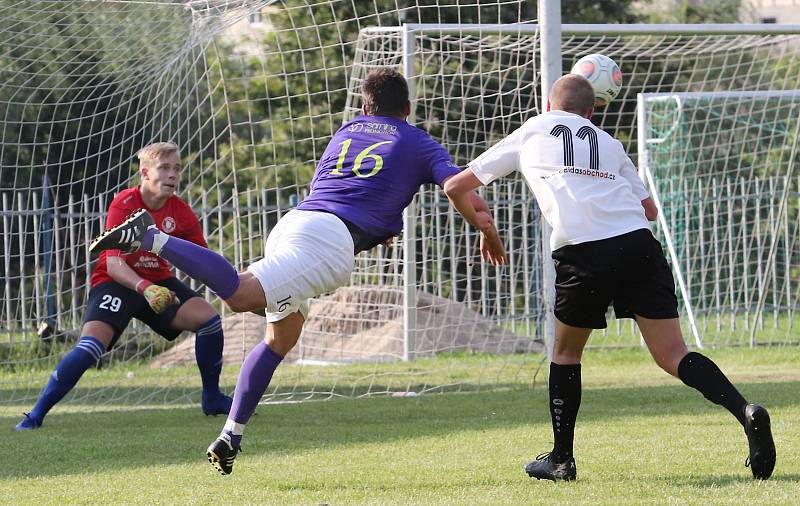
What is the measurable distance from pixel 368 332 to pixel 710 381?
330 inches

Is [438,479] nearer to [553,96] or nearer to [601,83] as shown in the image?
[553,96]

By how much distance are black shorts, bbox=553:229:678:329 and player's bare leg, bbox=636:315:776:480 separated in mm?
85

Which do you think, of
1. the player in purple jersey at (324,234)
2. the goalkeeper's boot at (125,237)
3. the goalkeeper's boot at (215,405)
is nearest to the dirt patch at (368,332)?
the goalkeeper's boot at (215,405)

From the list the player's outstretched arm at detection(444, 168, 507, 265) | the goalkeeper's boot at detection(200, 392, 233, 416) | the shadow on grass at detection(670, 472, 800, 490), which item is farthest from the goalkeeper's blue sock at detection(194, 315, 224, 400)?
the shadow on grass at detection(670, 472, 800, 490)

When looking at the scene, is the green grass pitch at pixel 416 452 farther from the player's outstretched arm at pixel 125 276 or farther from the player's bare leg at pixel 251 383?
the player's outstretched arm at pixel 125 276

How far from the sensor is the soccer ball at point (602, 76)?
631 centimetres

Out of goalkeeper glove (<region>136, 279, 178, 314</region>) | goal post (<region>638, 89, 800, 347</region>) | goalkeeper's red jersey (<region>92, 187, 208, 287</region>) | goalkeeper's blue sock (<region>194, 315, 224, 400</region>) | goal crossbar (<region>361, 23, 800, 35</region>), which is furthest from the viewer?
goal post (<region>638, 89, 800, 347</region>)

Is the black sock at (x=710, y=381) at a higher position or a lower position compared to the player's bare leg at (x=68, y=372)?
higher

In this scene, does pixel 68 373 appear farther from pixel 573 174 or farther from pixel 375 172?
pixel 573 174

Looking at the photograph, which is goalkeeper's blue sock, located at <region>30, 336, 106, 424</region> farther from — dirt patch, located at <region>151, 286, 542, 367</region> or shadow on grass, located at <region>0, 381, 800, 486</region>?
dirt patch, located at <region>151, 286, 542, 367</region>

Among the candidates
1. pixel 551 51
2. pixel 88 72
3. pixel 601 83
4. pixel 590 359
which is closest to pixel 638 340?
pixel 590 359

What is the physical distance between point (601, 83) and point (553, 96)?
0.92m

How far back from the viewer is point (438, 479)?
5.37m

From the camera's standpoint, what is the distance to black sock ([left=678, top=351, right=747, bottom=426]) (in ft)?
16.5
